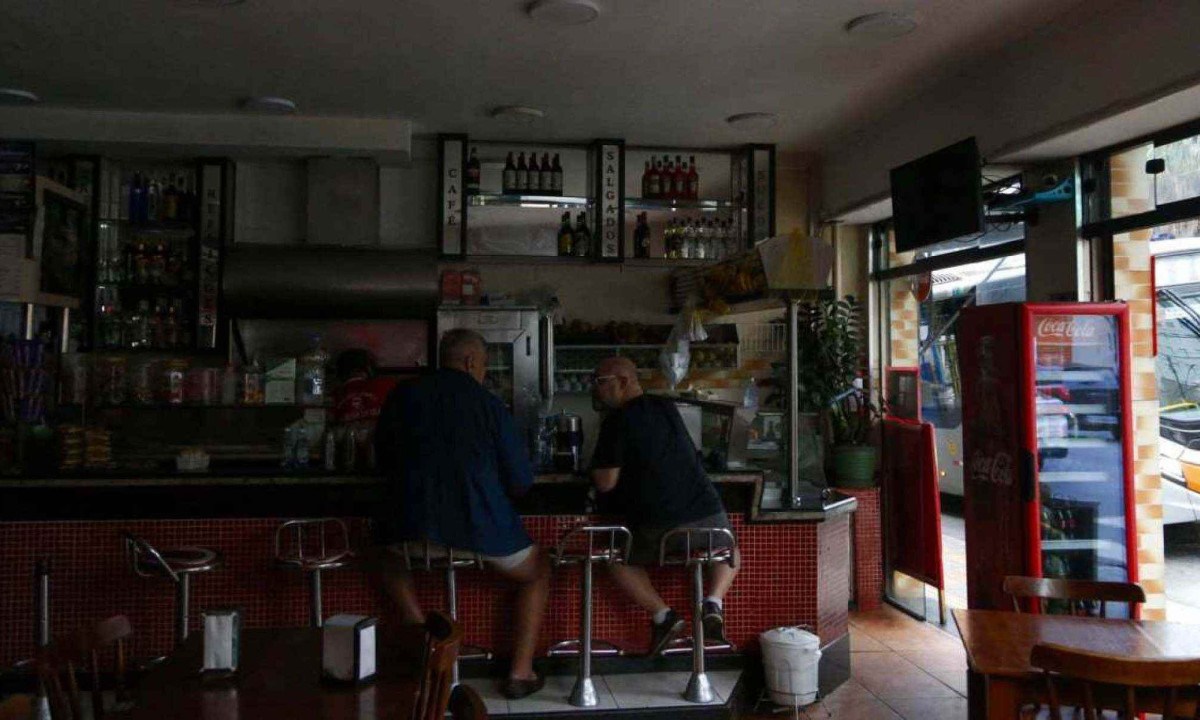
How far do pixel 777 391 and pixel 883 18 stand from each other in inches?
125

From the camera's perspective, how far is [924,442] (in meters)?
6.20

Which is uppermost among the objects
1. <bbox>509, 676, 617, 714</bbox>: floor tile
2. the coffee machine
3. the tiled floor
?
the coffee machine

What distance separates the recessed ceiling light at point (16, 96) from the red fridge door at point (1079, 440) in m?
5.54

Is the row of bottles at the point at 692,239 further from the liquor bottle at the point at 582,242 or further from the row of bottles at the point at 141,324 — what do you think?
the row of bottles at the point at 141,324

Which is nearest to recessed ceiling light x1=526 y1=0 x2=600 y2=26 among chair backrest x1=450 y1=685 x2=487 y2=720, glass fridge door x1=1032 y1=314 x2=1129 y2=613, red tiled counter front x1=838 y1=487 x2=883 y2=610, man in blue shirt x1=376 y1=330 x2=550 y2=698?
man in blue shirt x1=376 y1=330 x2=550 y2=698

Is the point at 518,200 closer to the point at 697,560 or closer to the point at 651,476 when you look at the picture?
the point at 651,476

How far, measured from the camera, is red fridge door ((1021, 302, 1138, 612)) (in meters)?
4.54

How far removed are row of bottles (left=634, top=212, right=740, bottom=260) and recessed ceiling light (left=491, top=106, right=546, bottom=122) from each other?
1205 millimetres

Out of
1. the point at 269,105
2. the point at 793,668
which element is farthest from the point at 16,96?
the point at 793,668

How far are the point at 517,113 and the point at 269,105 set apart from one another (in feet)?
4.88

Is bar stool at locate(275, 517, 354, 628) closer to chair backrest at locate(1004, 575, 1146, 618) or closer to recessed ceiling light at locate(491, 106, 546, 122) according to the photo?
chair backrest at locate(1004, 575, 1146, 618)

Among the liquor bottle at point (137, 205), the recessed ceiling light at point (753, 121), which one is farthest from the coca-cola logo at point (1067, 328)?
the liquor bottle at point (137, 205)

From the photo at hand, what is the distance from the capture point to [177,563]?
4.11 metres

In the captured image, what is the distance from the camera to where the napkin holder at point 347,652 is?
2.37 m
